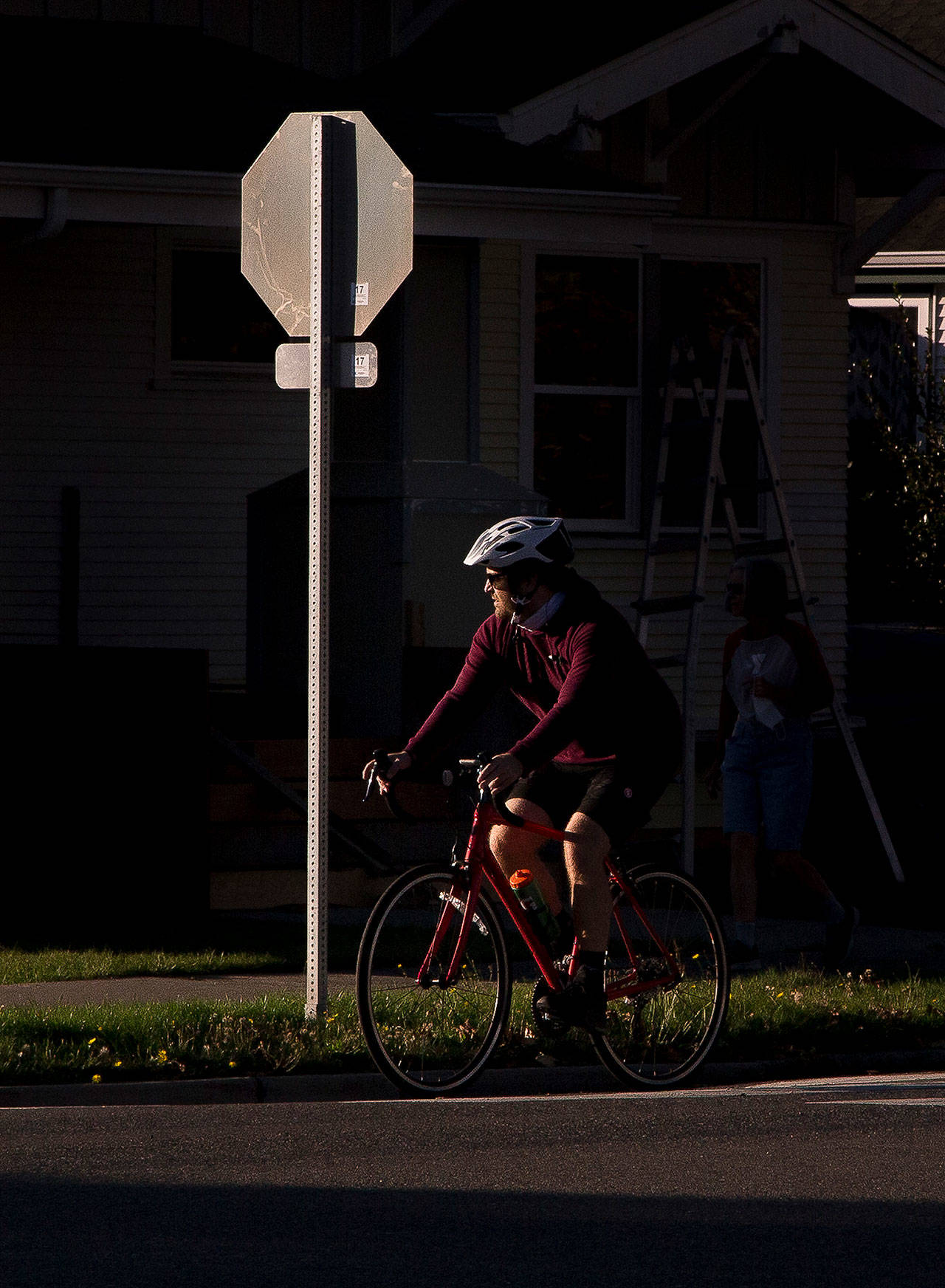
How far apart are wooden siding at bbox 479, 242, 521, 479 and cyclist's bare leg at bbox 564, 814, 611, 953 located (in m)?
8.49

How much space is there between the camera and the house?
13.0 meters

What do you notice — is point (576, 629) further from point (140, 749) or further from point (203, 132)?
point (203, 132)

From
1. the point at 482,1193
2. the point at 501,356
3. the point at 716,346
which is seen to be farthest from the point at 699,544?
the point at 482,1193

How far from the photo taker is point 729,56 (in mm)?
14672

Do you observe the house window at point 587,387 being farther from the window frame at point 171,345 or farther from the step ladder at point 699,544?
the window frame at point 171,345

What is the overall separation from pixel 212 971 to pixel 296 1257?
15.3 feet

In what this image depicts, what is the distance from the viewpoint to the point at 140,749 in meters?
10.8

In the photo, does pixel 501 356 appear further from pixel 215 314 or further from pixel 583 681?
pixel 583 681

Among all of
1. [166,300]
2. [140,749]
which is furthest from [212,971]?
[166,300]

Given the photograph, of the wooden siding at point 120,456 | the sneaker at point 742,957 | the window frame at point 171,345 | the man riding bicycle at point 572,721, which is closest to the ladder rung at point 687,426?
the wooden siding at point 120,456

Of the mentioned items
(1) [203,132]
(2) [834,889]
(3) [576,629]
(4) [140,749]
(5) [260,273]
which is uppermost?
(1) [203,132]

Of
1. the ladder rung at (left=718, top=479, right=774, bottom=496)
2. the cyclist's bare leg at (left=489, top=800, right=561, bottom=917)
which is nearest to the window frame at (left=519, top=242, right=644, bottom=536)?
the ladder rung at (left=718, top=479, right=774, bottom=496)

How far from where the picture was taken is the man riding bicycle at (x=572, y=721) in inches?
287

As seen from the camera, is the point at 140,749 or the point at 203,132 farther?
the point at 203,132
